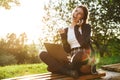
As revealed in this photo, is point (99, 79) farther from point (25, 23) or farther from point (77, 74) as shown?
point (25, 23)

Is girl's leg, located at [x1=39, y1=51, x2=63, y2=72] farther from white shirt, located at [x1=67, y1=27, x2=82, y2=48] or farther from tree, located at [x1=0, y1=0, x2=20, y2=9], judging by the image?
tree, located at [x1=0, y1=0, x2=20, y2=9]

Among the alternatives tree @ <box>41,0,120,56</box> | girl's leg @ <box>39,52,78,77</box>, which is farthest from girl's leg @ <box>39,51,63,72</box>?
tree @ <box>41,0,120,56</box>

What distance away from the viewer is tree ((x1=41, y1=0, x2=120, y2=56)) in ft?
52.7

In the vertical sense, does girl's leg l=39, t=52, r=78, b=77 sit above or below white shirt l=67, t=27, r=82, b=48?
below

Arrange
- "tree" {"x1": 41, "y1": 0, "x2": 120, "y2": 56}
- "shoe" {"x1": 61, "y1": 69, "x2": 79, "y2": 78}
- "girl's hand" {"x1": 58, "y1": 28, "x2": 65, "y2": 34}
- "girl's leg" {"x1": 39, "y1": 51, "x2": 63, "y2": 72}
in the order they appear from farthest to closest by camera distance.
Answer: "tree" {"x1": 41, "y1": 0, "x2": 120, "y2": 56} < "girl's hand" {"x1": 58, "y1": 28, "x2": 65, "y2": 34} < "girl's leg" {"x1": 39, "y1": 51, "x2": 63, "y2": 72} < "shoe" {"x1": 61, "y1": 69, "x2": 79, "y2": 78}

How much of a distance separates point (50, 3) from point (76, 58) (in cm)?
1177

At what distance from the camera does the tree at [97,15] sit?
16.1 meters

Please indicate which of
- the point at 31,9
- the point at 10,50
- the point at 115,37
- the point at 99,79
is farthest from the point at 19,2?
the point at 10,50

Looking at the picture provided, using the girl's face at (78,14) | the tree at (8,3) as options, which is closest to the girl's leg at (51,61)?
the girl's face at (78,14)

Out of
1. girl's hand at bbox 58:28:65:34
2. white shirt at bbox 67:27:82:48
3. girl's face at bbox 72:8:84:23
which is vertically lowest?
white shirt at bbox 67:27:82:48

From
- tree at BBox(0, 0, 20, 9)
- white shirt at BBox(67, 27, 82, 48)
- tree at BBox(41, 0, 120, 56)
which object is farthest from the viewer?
tree at BBox(41, 0, 120, 56)

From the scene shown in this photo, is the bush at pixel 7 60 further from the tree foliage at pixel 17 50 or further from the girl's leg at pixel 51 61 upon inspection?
the girl's leg at pixel 51 61

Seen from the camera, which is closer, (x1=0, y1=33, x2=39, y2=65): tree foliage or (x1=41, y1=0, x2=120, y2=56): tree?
(x1=41, y1=0, x2=120, y2=56): tree

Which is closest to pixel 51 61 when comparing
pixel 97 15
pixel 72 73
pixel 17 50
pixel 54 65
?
pixel 54 65
